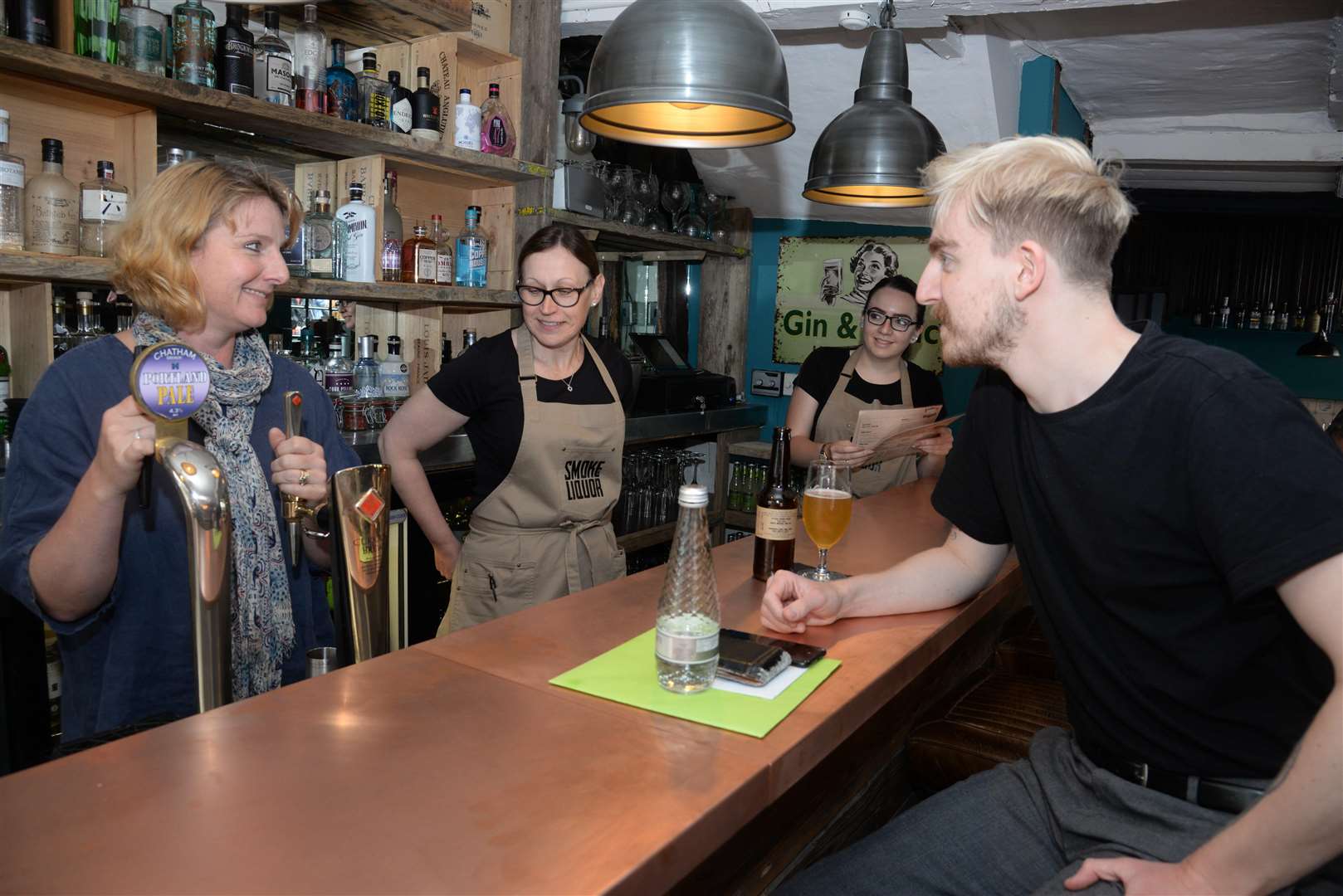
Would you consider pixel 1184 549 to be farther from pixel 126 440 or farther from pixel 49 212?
pixel 49 212

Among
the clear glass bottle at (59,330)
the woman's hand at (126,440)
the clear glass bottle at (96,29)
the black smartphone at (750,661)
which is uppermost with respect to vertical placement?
the clear glass bottle at (96,29)

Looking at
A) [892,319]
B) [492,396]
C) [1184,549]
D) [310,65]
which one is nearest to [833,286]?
[892,319]

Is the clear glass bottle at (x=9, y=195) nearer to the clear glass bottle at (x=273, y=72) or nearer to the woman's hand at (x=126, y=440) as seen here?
the clear glass bottle at (x=273, y=72)

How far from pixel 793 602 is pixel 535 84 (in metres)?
3.06

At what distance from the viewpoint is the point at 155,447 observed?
3.94ft

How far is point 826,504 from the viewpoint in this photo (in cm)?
182

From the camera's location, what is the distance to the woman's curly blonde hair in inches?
69.0

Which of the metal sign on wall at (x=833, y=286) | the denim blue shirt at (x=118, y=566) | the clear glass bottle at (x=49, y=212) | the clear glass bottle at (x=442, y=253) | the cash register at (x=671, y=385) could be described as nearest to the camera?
the denim blue shirt at (x=118, y=566)

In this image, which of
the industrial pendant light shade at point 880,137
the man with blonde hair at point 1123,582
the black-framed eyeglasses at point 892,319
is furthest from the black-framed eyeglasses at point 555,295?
the black-framed eyeglasses at point 892,319

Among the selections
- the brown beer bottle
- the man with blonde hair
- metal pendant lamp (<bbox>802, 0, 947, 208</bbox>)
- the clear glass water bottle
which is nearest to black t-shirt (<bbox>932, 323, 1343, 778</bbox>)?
the man with blonde hair

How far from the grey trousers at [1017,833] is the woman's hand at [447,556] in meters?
1.51

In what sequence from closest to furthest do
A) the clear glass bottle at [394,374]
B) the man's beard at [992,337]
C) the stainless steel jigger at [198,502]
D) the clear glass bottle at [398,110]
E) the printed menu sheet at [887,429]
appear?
the stainless steel jigger at [198,502] < the man's beard at [992,337] < the printed menu sheet at [887,429] < the clear glass bottle at [398,110] < the clear glass bottle at [394,374]

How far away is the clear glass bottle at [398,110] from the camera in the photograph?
134 inches

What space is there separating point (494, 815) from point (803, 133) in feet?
14.4
